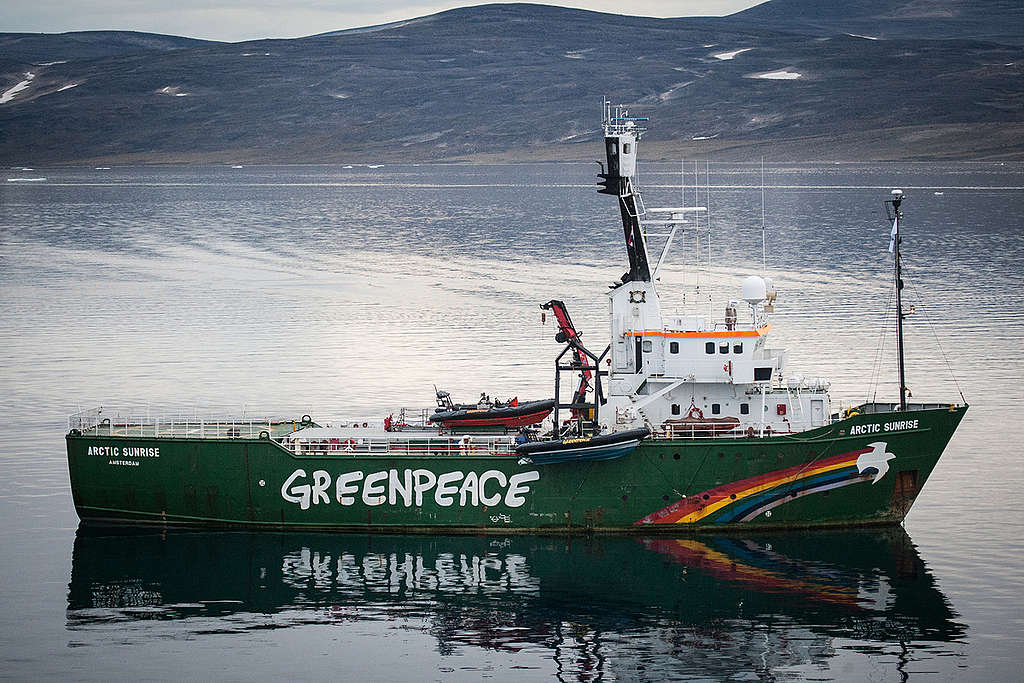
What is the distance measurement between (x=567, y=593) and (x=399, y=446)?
23.9 feet

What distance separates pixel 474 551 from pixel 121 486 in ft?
35.9

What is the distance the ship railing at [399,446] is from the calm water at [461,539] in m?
2.61

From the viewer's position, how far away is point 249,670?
3284 cm

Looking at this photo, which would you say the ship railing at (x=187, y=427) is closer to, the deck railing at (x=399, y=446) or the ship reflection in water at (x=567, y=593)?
the deck railing at (x=399, y=446)

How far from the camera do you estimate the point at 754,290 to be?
42562 millimetres

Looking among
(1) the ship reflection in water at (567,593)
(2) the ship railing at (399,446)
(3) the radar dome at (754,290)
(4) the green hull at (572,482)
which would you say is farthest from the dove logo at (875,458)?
(2) the ship railing at (399,446)

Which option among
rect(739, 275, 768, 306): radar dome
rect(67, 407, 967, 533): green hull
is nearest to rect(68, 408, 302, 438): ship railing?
rect(67, 407, 967, 533): green hull

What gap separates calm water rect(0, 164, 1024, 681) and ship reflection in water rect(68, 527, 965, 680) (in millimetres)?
96

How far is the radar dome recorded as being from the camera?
1673 inches

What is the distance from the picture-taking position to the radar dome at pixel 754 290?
4250 centimetres

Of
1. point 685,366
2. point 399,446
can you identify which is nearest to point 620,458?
point 685,366

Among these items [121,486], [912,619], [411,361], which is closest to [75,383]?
[411,361]

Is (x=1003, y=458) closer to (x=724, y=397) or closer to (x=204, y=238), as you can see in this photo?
(x=724, y=397)

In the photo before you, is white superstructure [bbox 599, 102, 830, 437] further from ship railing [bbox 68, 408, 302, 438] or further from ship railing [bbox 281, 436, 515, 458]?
ship railing [bbox 68, 408, 302, 438]
